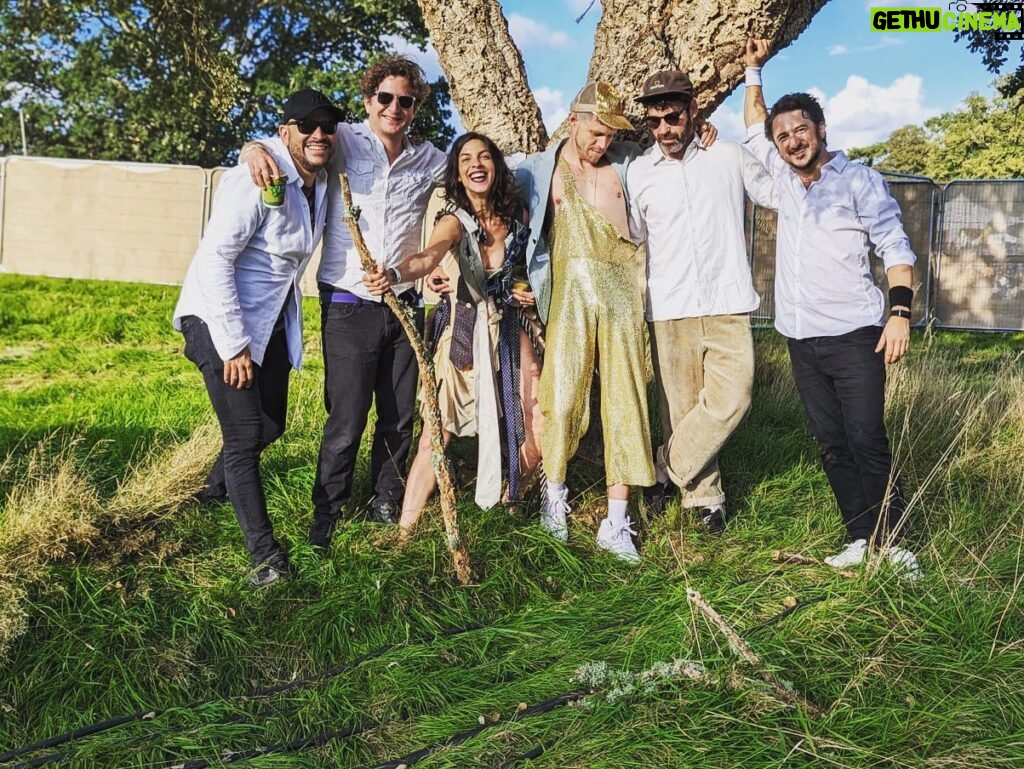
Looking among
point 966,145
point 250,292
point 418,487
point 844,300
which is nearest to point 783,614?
point 844,300

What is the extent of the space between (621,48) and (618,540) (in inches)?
115

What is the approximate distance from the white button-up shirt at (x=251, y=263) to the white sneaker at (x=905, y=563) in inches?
108

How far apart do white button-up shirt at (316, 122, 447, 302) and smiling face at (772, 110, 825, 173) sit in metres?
1.72

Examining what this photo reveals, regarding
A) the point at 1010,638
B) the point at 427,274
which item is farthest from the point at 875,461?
the point at 427,274

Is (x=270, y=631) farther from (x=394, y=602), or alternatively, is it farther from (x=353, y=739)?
(x=353, y=739)

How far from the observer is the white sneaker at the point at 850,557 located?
4258 mm

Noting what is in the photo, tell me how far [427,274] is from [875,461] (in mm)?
2222

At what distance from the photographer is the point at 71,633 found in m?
3.69

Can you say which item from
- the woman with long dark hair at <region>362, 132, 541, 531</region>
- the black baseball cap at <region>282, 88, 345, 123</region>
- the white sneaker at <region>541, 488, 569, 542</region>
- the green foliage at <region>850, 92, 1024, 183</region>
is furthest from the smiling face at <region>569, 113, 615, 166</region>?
the green foliage at <region>850, 92, 1024, 183</region>

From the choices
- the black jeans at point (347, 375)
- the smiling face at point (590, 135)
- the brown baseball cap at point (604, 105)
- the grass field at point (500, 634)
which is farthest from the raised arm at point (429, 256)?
the grass field at point (500, 634)

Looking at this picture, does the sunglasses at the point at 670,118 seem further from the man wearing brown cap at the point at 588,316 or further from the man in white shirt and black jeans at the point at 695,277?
the man wearing brown cap at the point at 588,316

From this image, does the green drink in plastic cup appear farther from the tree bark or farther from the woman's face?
the tree bark

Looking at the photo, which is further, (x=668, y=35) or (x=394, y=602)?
(x=668, y=35)

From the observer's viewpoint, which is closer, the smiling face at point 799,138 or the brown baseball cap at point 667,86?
the smiling face at point 799,138
